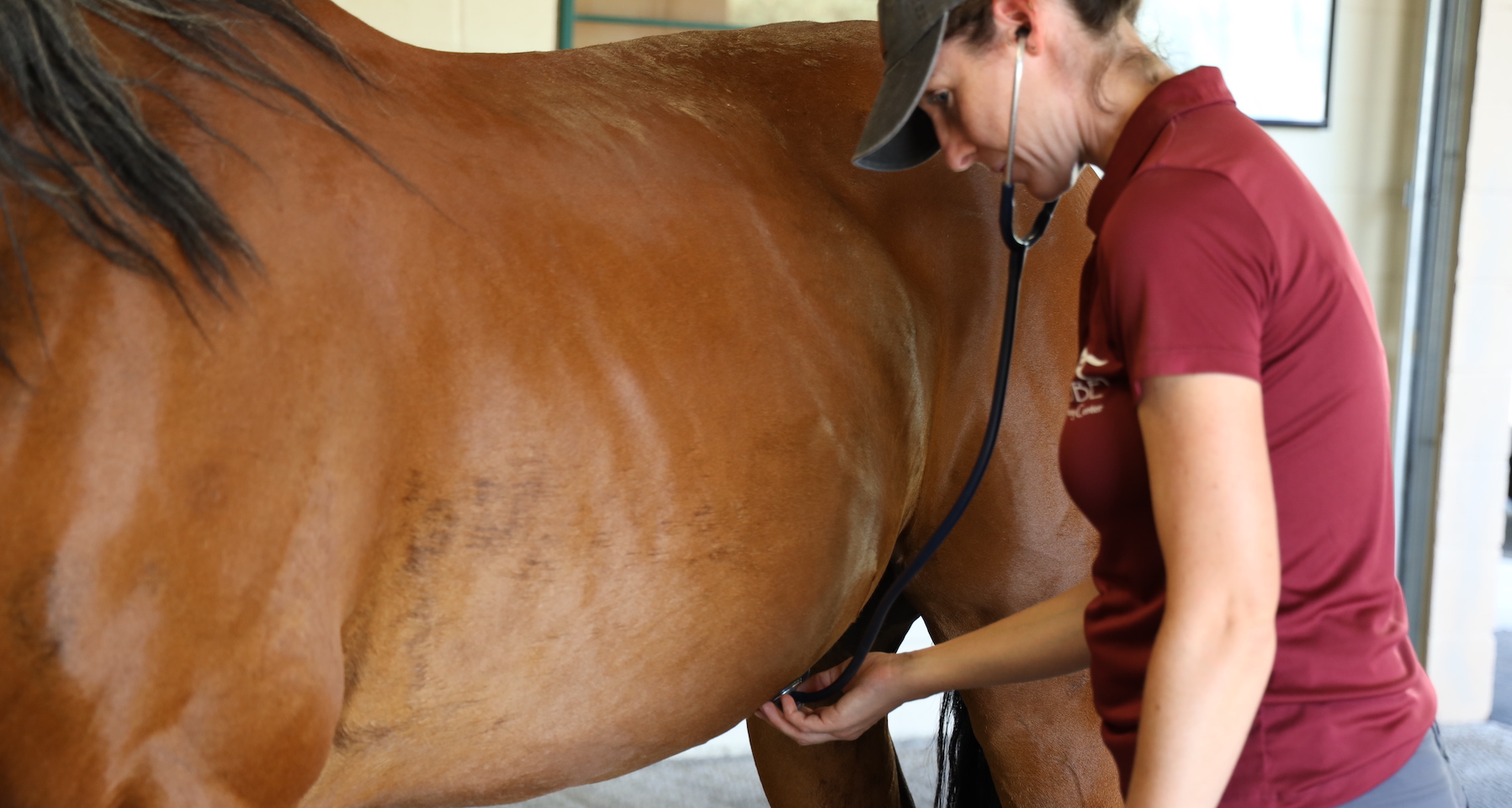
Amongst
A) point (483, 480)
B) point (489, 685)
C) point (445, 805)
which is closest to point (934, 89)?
point (483, 480)

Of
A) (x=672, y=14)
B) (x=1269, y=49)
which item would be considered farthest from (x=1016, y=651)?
(x=1269, y=49)

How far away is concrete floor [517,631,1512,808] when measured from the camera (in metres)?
2.36

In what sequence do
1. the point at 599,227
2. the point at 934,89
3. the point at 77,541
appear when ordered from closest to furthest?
the point at 77,541 < the point at 934,89 < the point at 599,227

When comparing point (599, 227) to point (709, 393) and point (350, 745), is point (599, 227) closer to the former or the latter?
point (709, 393)

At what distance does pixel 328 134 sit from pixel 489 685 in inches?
15.8

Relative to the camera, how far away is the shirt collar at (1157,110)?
0.67m

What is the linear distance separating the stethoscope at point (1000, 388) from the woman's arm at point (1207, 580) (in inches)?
9.1

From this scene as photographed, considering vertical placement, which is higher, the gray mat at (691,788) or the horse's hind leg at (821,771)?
the horse's hind leg at (821,771)

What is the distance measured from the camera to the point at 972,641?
960 mm

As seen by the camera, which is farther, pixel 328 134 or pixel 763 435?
pixel 763 435

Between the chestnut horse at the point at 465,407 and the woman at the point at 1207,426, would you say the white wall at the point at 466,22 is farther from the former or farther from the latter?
the woman at the point at 1207,426

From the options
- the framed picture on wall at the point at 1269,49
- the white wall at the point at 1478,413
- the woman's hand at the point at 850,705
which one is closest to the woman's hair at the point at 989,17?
the woman's hand at the point at 850,705

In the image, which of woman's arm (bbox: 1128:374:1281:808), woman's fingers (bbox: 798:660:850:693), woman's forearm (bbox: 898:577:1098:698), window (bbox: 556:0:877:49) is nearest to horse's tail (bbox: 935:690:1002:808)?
woman's fingers (bbox: 798:660:850:693)

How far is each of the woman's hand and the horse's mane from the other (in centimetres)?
64
